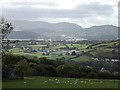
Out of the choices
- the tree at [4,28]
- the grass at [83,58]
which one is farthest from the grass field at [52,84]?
the grass at [83,58]

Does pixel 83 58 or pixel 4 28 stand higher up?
pixel 4 28

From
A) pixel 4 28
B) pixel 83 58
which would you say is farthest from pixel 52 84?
pixel 83 58

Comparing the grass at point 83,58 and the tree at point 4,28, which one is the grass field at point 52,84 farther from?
the grass at point 83,58

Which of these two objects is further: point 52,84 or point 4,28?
point 4,28

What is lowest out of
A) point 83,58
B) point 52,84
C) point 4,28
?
point 83,58

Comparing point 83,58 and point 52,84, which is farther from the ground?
point 52,84

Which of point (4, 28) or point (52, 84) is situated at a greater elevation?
point (4, 28)

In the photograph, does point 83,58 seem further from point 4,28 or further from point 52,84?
point 52,84

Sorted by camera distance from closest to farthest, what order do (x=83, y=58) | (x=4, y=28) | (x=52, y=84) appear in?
1. (x=52, y=84)
2. (x=4, y=28)
3. (x=83, y=58)

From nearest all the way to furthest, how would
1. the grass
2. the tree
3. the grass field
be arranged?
the grass field < the tree < the grass

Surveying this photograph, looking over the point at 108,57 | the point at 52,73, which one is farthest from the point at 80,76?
the point at 108,57

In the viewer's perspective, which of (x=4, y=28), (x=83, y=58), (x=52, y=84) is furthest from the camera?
(x=83, y=58)

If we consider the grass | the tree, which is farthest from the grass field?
the grass

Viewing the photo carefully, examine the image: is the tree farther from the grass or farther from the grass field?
the grass
